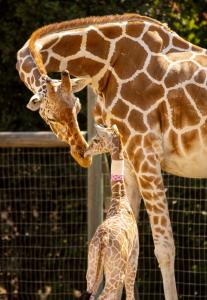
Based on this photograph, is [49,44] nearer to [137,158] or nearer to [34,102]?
[34,102]

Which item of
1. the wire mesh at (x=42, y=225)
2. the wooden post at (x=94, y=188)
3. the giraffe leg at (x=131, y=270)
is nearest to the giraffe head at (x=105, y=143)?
the giraffe leg at (x=131, y=270)

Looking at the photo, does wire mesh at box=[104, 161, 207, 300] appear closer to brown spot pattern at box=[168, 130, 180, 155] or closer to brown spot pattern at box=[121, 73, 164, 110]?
brown spot pattern at box=[168, 130, 180, 155]

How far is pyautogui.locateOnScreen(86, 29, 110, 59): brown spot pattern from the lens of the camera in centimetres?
651

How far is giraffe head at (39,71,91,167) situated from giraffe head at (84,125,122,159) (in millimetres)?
128

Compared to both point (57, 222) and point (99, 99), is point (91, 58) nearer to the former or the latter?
point (99, 99)

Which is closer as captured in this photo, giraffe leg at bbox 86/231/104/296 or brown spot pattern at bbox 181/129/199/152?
giraffe leg at bbox 86/231/104/296

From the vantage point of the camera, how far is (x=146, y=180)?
6.27 metres

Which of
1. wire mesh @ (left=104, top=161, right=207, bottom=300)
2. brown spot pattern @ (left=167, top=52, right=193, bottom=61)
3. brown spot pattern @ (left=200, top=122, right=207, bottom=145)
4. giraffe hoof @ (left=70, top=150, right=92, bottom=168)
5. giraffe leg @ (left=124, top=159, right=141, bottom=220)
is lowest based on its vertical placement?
wire mesh @ (left=104, top=161, right=207, bottom=300)

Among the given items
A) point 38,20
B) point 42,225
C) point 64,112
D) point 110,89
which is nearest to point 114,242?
point 64,112

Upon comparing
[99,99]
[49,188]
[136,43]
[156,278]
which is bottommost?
[156,278]

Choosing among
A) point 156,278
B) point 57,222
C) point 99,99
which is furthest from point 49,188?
point 99,99

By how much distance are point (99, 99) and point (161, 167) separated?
2.34ft

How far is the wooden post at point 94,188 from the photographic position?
7449mm

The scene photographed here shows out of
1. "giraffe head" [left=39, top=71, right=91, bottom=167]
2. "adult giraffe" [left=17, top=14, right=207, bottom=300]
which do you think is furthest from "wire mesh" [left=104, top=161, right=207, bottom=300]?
"giraffe head" [left=39, top=71, right=91, bottom=167]
